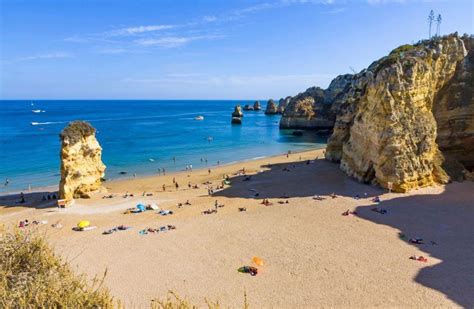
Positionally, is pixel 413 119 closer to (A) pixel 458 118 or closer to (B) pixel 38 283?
(A) pixel 458 118

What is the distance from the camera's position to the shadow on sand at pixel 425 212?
541 inches

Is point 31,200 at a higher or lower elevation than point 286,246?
lower

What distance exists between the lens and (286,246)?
17016 mm

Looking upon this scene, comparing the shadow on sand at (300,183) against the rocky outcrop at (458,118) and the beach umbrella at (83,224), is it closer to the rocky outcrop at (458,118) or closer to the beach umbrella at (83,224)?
the rocky outcrop at (458,118)

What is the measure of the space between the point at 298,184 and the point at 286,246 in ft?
40.6

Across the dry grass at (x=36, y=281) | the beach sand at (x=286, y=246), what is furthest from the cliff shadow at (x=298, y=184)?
the dry grass at (x=36, y=281)

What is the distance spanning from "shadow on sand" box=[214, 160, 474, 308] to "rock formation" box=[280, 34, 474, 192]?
1593 mm

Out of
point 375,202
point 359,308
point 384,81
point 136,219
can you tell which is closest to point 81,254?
point 136,219

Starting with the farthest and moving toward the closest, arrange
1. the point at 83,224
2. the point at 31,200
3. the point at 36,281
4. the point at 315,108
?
the point at 315,108 → the point at 31,200 → the point at 83,224 → the point at 36,281

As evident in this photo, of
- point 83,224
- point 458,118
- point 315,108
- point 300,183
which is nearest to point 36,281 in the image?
point 83,224

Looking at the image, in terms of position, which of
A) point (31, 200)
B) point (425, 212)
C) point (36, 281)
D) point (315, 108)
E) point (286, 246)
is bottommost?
point (31, 200)

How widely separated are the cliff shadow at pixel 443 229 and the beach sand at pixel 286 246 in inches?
2.1

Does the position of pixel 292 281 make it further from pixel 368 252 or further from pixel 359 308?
pixel 368 252

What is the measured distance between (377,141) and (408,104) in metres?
3.35
